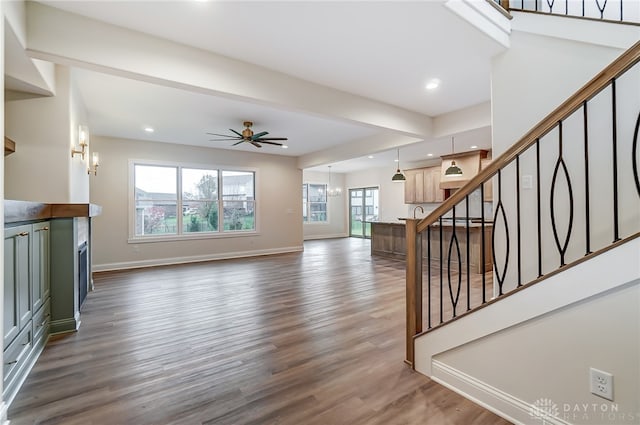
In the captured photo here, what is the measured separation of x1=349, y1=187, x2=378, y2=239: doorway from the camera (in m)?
11.6

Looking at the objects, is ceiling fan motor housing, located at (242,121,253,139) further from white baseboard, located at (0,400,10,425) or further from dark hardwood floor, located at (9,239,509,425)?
white baseboard, located at (0,400,10,425)

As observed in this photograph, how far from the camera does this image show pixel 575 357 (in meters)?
1.50

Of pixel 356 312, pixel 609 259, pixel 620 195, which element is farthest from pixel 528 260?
pixel 356 312

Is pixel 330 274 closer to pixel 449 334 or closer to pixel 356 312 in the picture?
pixel 356 312

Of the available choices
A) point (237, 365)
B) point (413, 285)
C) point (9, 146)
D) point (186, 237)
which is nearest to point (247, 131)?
point (9, 146)

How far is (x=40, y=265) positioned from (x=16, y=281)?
2.05ft

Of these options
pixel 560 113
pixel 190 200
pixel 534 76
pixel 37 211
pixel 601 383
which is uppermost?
pixel 534 76

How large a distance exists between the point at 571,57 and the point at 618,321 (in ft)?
6.56

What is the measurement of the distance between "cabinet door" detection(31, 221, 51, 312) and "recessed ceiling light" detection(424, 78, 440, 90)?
13.7 feet

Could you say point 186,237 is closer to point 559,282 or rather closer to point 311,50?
point 311,50

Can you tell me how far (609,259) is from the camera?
1345mm

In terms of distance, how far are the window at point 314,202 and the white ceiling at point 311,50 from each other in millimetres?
6762

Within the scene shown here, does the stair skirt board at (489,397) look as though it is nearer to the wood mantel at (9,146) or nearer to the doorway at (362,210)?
the wood mantel at (9,146)

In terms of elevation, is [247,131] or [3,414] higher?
[247,131]
